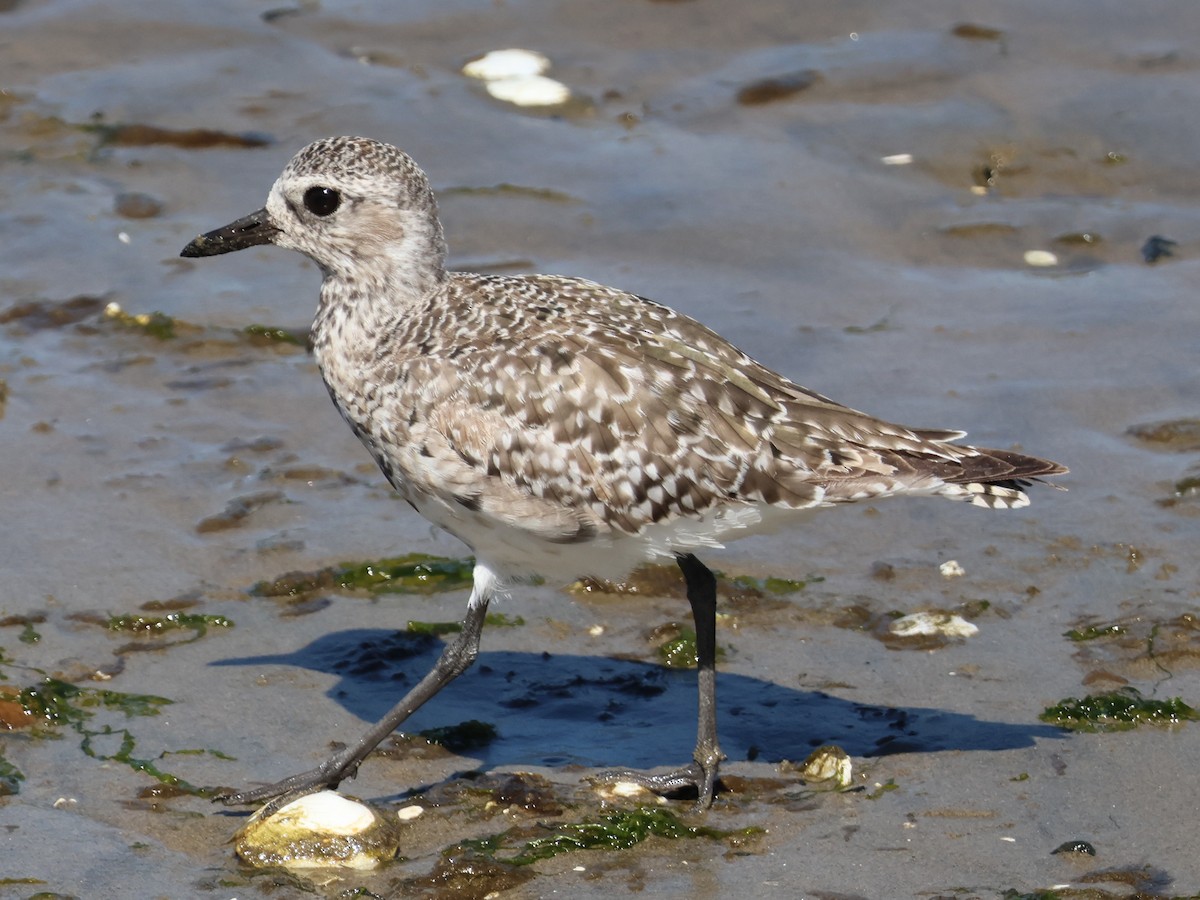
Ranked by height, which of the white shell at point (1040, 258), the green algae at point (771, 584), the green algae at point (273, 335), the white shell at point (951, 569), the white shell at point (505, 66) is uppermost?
the white shell at point (505, 66)

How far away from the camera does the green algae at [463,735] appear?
7266mm

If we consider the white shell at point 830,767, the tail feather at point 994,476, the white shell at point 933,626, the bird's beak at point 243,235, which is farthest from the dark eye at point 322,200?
the white shell at point 933,626

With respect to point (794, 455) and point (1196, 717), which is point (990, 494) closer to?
point (794, 455)

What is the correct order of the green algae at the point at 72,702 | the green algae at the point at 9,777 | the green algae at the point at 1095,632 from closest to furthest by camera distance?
the green algae at the point at 9,777 < the green algae at the point at 72,702 < the green algae at the point at 1095,632

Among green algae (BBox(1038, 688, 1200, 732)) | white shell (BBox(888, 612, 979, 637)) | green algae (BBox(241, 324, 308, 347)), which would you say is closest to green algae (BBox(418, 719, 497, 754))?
white shell (BBox(888, 612, 979, 637))

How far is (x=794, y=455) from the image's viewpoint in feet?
22.3

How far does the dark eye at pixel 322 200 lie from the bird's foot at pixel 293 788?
88.2 inches

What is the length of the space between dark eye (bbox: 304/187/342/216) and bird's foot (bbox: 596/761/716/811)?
257 cm

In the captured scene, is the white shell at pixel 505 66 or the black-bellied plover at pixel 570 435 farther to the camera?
the white shell at pixel 505 66

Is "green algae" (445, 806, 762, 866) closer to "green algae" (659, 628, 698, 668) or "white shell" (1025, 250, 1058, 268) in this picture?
"green algae" (659, 628, 698, 668)

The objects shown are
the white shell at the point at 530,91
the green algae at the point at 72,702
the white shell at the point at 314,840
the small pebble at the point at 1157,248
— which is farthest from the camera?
the white shell at the point at 530,91

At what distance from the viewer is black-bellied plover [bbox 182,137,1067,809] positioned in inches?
265

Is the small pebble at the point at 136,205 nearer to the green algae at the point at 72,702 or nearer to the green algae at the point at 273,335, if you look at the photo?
the green algae at the point at 273,335

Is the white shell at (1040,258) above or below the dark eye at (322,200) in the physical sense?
below
